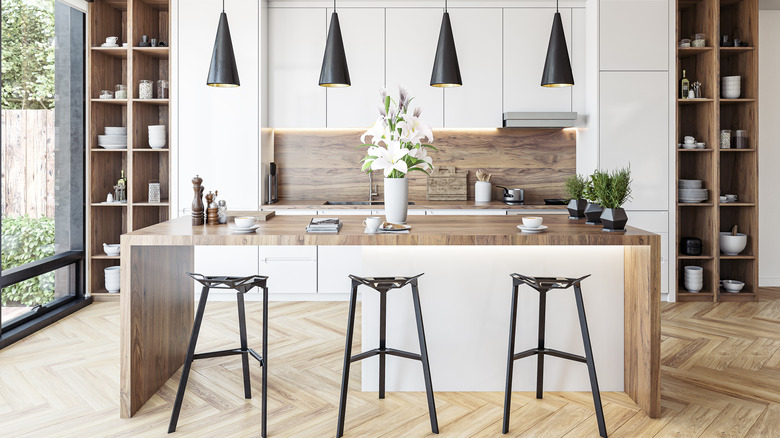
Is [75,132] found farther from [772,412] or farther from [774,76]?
[774,76]

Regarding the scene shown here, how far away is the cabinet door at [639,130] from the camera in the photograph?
502cm

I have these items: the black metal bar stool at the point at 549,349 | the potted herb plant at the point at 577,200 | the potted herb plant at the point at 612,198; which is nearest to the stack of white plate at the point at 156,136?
the potted herb plant at the point at 577,200

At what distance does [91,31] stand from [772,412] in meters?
5.73

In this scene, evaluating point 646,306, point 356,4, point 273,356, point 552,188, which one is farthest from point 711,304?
point 356,4

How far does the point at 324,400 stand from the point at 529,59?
3.78m

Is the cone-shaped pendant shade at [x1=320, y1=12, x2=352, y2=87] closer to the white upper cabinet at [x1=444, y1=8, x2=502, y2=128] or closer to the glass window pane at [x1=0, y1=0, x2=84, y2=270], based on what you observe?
the white upper cabinet at [x1=444, y1=8, x2=502, y2=128]

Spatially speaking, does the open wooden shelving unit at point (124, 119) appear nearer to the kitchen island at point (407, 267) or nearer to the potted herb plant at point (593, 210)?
the kitchen island at point (407, 267)

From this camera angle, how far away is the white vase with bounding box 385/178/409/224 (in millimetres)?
3076

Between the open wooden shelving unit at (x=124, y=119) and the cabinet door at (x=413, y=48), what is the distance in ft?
6.81

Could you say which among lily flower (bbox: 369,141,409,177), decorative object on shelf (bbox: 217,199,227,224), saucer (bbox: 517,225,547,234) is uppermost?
lily flower (bbox: 369,141,409,177)

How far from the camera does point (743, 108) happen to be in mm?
5211

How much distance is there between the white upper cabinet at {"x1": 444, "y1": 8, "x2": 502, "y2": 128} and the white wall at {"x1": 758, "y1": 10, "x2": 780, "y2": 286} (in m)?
2.75

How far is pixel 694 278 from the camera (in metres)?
5.13

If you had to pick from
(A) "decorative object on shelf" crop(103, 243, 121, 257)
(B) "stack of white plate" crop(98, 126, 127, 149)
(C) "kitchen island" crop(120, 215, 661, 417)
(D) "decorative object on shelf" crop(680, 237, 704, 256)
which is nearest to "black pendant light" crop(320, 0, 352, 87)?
(C) "kitchen island" crop(120, 215, 661, 417)
